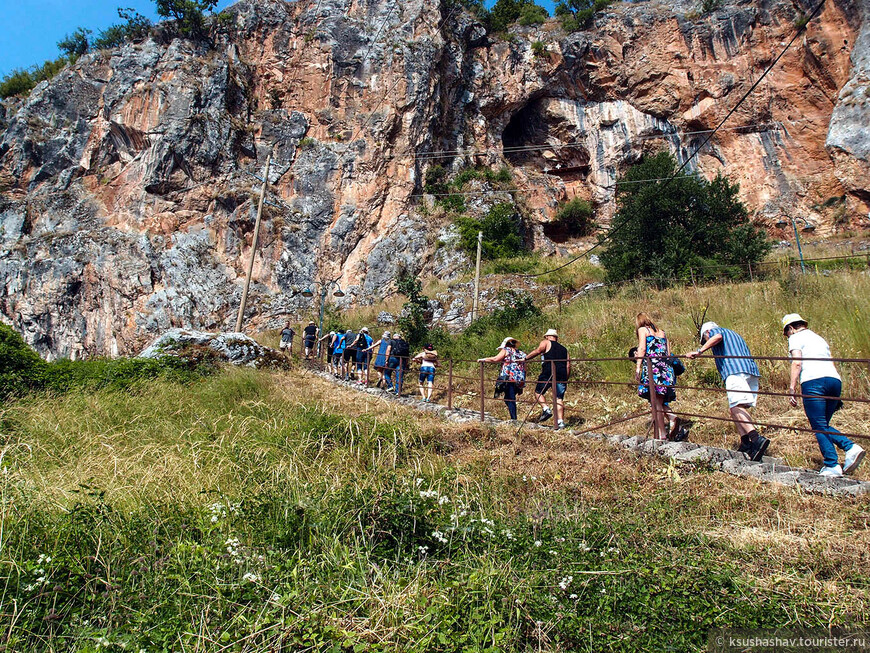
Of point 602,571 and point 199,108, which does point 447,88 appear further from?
point 602,571

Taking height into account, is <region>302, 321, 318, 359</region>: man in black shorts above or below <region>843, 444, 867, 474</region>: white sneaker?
above

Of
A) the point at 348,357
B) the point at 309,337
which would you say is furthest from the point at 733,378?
the point at 309,337

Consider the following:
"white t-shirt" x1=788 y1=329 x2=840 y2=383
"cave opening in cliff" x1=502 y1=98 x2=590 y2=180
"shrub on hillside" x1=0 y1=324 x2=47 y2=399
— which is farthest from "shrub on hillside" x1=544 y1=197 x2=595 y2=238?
"white t-shirt" x1=788 y1=329 x2=840 y2=383

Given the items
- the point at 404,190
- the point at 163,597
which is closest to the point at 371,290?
the point at 404,190

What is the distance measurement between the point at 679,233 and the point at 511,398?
12.9 m

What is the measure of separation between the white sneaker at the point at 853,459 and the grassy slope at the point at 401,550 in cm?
72

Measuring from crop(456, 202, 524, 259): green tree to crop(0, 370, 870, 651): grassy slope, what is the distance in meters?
19.9

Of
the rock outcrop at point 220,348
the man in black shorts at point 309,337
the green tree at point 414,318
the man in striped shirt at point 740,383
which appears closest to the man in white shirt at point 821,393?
the man in striped shirt at point 740,383

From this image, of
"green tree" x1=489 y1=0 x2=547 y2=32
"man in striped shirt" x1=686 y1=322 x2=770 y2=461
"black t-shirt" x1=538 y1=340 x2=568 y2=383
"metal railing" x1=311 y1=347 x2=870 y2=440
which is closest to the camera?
"man in striped shirt" x1=686 y1=322 x2=770 y2=461

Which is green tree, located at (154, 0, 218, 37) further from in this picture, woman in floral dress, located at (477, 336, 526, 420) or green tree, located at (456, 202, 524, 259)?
woman in floral dress, located at (477, 336, 526, 420)

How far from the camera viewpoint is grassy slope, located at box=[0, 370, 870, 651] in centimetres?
225

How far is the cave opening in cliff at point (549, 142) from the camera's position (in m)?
30.6

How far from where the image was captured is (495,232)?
2475cm

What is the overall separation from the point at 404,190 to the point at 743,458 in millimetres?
23751
